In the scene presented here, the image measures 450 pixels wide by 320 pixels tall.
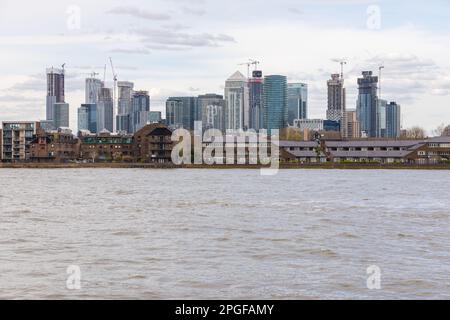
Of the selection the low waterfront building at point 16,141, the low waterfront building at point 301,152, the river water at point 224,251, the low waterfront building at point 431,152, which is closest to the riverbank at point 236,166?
the low waterfront building at point 301,152

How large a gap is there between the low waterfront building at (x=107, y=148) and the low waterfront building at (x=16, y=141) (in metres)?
9.91

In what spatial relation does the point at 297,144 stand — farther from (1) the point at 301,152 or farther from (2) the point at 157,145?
(2) the point at 157,145

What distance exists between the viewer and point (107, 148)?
137250 mm

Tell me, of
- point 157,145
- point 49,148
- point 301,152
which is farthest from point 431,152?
point 49,148

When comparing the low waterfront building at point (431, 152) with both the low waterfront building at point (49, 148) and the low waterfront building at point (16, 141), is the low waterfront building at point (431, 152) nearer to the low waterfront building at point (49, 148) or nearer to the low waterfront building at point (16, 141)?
the low waterfront building at point (49, 148)

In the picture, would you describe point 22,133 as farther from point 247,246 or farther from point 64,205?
point 247,246

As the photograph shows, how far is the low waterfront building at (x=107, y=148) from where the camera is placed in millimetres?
135375

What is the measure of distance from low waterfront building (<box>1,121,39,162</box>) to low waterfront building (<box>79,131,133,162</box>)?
9911 mm

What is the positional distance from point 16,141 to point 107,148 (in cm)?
1731

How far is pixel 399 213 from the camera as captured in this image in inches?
1289

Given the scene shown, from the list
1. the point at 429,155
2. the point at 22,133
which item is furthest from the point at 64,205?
the point at 22,133
